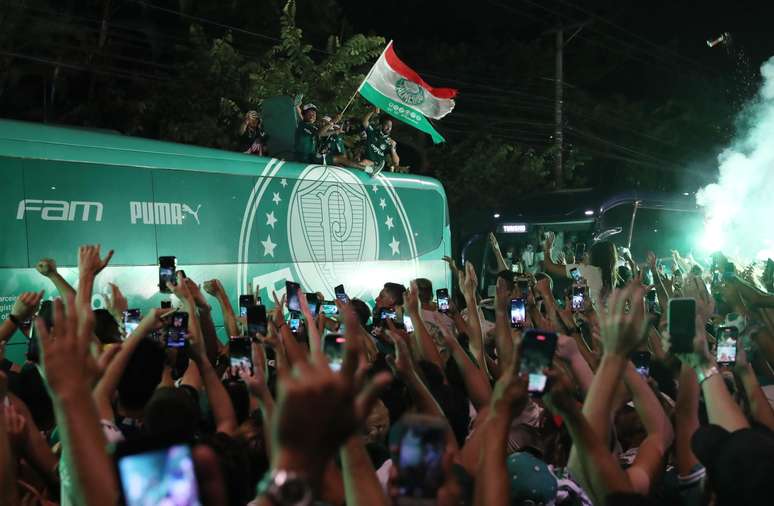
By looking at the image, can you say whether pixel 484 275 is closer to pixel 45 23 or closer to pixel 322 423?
pixel 45 23

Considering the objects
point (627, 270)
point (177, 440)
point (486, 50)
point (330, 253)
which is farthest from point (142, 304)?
point (486, 50)

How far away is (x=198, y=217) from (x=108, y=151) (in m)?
1.43

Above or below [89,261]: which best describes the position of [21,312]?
below

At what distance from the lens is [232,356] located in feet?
11.9

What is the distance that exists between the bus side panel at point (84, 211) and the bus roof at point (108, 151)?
103 mm

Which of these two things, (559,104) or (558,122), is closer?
(559,104)

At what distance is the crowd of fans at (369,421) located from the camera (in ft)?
4.94

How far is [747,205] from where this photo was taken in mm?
22891

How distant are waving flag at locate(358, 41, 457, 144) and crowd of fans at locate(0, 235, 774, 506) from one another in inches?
322

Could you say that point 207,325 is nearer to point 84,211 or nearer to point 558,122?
point 84,211

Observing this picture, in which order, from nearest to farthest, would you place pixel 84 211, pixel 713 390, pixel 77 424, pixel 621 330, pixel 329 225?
pixel 77 424 < pixel 621 330 < pixel 713 390 < pixel 84 211 < pixel 329 225

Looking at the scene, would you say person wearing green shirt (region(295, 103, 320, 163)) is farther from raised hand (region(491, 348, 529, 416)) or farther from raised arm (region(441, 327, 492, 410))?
raised hand (region(491, 348, 529, 416))

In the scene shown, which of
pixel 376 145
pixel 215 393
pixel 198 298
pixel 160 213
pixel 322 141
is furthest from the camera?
pixel 376 145

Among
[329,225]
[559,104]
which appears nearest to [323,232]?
[329,225]
